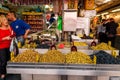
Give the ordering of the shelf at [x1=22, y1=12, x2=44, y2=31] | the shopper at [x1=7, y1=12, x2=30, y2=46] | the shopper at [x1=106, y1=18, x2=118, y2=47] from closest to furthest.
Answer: the shopper at [x1=7, y1=12, x2=30, y2=46]
the shopper at [x1=106, y1=18, x2=118, y2=47]
the shelf at [x1=22, y1=12, x2=44, y2=31]

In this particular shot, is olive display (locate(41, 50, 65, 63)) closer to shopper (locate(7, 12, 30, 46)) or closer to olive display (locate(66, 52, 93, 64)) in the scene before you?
olive display (locate(66, 52, 93, 64))

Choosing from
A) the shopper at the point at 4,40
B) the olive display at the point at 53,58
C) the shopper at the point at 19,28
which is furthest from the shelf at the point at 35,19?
the olive display at the point at 53,58

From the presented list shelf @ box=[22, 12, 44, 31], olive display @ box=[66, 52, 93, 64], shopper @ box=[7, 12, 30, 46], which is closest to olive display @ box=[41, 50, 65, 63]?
olive display @ box=[66, 52, 93, 64]

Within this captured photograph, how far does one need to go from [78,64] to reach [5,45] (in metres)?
2.87

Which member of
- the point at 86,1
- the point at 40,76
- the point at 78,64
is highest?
the point at 86,1

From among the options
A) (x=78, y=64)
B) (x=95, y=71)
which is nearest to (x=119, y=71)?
(x=95, y=71)

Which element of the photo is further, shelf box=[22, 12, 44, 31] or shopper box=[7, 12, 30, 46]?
shelf box=[22, 12, 44, 31]

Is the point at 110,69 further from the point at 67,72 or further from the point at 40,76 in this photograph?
the point at 40,76

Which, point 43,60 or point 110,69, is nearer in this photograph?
point 110,69

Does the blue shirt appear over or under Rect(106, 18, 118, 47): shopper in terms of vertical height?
over

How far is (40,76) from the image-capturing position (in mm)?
3615

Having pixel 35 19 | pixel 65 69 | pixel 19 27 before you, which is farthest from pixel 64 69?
pixel 35 19

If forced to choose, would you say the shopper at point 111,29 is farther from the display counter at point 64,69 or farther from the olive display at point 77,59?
the display counter at point 64,69

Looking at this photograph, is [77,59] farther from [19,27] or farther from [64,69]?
[19,27]
